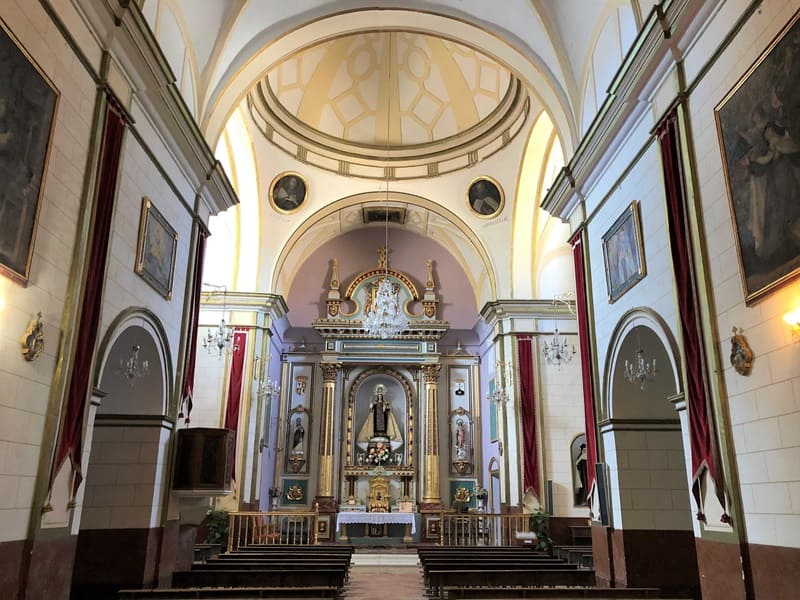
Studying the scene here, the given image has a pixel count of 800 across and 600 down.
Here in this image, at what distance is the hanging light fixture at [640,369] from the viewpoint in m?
7.90

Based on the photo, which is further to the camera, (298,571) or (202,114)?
(202,114)

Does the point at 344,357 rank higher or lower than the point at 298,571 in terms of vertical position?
higher

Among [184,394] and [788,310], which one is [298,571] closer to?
[184,394]

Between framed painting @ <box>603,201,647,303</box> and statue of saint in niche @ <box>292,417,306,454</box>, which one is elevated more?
framed painting @ <box>603,201,647,303</box>

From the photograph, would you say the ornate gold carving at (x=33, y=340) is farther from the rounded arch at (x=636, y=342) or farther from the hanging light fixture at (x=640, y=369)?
the hanging light fixture at (x=640, y=369)

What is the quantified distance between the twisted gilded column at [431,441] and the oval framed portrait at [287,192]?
20.4ft

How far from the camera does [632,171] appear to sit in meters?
8.24

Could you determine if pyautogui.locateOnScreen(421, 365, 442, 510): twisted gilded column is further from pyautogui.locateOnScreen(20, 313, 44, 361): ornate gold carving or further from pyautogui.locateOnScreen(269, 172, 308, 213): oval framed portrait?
pyautogui.locateOnScreen(20, 313, 44, 361): ornate gold carving

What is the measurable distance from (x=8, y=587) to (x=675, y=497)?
7.51 meters

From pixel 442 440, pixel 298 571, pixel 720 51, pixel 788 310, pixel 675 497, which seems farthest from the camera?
pixel 442 440

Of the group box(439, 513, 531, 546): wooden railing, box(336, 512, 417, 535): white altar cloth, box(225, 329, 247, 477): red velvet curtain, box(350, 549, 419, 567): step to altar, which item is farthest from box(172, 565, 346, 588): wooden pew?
box(336, 512, 417, 535): white altar cloth

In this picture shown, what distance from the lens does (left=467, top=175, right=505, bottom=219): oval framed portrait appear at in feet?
55.4

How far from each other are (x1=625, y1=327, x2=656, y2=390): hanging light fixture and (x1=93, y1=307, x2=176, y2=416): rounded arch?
20.0 ft

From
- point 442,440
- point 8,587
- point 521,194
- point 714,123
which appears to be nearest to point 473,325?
point 442,440
